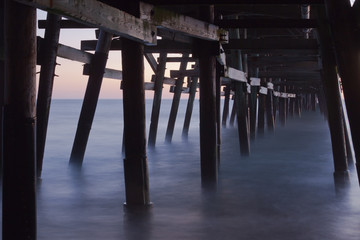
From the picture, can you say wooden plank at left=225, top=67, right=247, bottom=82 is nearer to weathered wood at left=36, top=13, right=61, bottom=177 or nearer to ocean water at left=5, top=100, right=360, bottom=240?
ocean water at left=5, top=100, right=360, bottom=240

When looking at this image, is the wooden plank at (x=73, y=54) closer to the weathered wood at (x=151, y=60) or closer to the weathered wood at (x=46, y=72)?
the weathered wood at (x=46, y=72)

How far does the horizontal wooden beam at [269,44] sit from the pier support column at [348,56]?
11.4 ft

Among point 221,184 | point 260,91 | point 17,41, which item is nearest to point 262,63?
point 260,91

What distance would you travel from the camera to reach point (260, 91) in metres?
12.1

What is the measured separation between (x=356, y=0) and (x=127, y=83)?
2211mm

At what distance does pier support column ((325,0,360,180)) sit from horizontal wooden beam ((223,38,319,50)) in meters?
3.47

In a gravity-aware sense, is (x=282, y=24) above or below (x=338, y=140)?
above

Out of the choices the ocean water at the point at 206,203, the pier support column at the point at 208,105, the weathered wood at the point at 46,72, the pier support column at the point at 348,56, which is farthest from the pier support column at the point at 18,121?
the weathered wood at the point at 46,72

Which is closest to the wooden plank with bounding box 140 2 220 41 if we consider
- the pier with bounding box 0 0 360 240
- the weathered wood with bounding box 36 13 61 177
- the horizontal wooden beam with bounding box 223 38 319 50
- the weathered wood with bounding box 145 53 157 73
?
the pier with bounding box 0 0 360 240

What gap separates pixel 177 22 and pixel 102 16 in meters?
1.35

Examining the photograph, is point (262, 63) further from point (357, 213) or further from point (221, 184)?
point (357, 213)

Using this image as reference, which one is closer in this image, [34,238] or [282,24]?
[34,238]

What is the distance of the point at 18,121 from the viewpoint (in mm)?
2938

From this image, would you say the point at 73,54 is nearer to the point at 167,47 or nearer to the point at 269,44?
the point at 167,47
